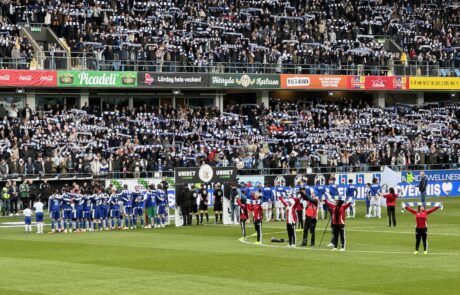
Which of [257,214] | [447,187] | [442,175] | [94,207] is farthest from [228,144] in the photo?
[257,214]

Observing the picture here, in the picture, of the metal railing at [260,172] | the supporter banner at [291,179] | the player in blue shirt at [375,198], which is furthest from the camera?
the supporter banner at [291,179]

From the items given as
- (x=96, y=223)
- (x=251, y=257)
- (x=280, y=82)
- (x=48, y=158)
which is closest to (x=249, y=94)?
(x=280, y=82)

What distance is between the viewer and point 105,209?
4422 centimetres

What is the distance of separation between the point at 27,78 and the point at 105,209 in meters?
20.7

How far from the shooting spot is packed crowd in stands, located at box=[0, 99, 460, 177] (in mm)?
58781

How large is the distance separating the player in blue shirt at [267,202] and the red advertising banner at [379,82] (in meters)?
29.6

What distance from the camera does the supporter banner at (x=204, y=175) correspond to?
47125mm

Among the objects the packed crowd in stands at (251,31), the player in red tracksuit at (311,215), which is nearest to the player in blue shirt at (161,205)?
the player in red tracksuit at (311,215)

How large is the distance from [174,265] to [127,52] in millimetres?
38637

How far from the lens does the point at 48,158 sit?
187 feet

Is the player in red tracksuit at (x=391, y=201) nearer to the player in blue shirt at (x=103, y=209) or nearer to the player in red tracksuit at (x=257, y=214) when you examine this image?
the player in red tracksuit at (x=257, y=214)

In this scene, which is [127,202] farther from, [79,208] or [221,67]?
[221,67]

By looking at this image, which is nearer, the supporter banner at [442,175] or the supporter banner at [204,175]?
the supporter banner at [204,175]

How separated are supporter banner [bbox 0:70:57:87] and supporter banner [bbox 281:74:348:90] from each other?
17.5 metres
